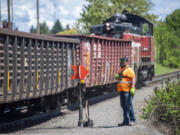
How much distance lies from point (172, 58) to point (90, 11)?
19225mm

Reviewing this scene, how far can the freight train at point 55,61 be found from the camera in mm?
7332

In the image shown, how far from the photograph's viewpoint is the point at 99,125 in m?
8.50

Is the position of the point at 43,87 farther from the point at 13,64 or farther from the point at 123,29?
the point at 123,29

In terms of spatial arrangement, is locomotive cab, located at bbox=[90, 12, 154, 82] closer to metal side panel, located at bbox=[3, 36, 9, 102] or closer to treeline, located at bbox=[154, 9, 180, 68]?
metal side panel, located at bbox=[3, 36, 9, 102]

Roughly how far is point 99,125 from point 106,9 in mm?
24797

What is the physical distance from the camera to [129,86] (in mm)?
7863

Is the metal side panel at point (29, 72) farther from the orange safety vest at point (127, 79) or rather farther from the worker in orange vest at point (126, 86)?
the orange safety vest at point (127, 79)

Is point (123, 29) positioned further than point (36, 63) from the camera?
Yes

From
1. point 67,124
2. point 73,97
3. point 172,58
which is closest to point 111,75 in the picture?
point 73,97

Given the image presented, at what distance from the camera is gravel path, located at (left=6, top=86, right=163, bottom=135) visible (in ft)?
21.9

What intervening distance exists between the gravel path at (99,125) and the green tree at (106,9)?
1961cm

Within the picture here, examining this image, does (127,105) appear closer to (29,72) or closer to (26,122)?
(29,72)

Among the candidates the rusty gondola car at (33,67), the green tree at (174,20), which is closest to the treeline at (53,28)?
the green tree at (174,20)

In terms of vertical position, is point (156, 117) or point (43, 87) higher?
point (43, 87)
